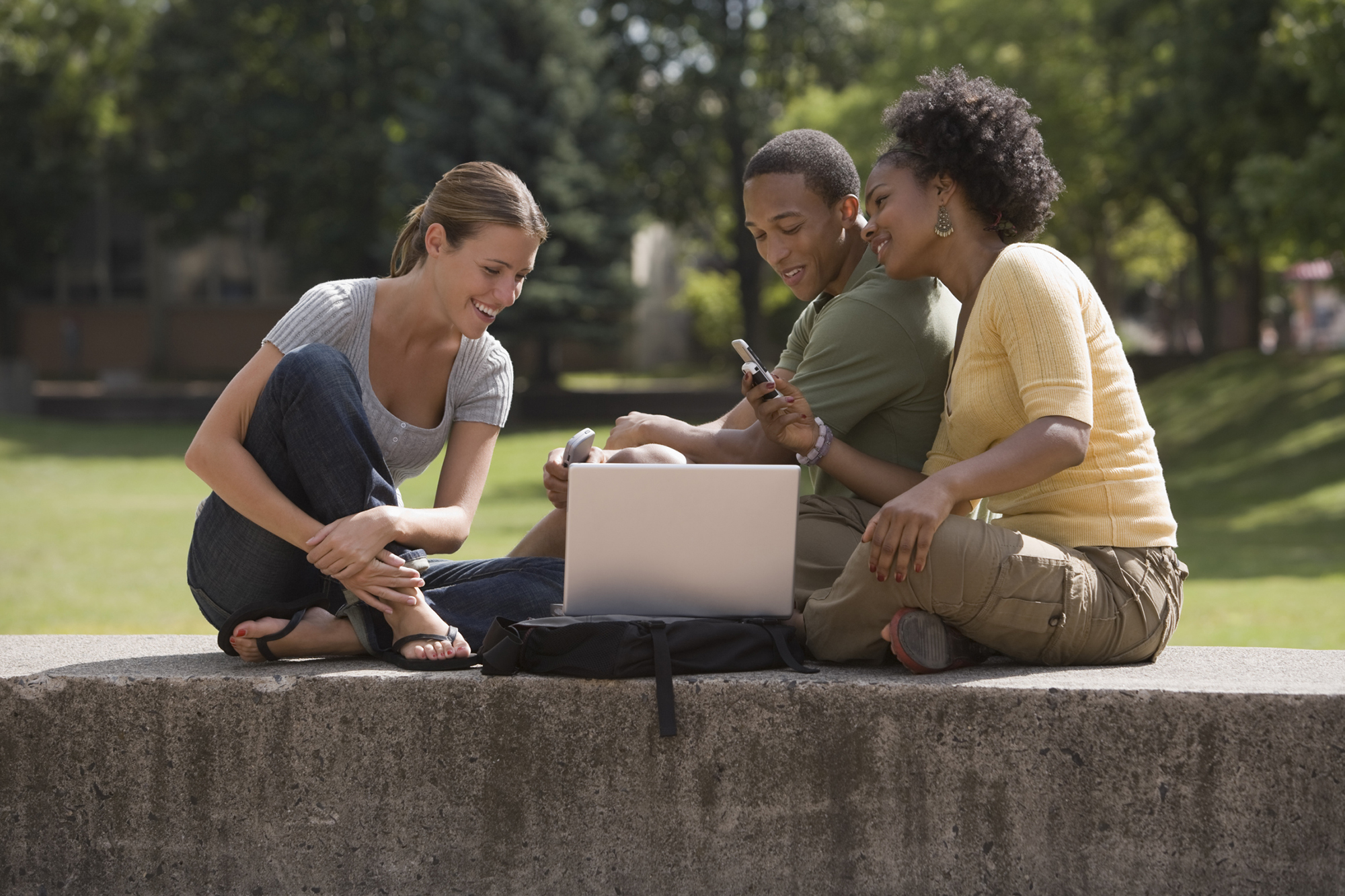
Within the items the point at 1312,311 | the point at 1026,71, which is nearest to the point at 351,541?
the point at 1026,71

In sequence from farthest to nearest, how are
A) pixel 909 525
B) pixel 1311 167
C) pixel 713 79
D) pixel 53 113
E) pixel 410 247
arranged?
pixel 53 113, pixel 713 79, pixel 1311 167, pixel 410 247, pixel 909 525

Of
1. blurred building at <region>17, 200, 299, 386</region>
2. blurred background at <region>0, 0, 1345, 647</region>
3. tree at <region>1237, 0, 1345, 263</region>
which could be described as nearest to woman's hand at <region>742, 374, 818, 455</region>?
blurred background at <region>0, 0, 1345, 647</region>

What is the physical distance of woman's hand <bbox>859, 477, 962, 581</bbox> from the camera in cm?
268

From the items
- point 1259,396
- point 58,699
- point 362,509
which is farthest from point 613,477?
point 1259,396

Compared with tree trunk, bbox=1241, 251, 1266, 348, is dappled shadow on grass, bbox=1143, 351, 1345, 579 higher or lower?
lower

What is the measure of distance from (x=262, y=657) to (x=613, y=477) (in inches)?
38.0

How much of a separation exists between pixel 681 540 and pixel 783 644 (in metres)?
0.33

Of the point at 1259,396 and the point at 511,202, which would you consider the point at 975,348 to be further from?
the point at 1259,396

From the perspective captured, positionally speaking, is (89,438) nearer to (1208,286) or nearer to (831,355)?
(1208,286)

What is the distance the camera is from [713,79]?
29.3 m

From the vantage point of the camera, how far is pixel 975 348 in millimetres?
2916

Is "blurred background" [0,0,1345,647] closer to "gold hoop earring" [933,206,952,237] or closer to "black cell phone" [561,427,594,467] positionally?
"gold hoop earring" [933,206,952,237]

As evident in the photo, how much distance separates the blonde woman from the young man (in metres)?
0.34

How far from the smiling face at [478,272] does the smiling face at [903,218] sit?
0.89 metres
